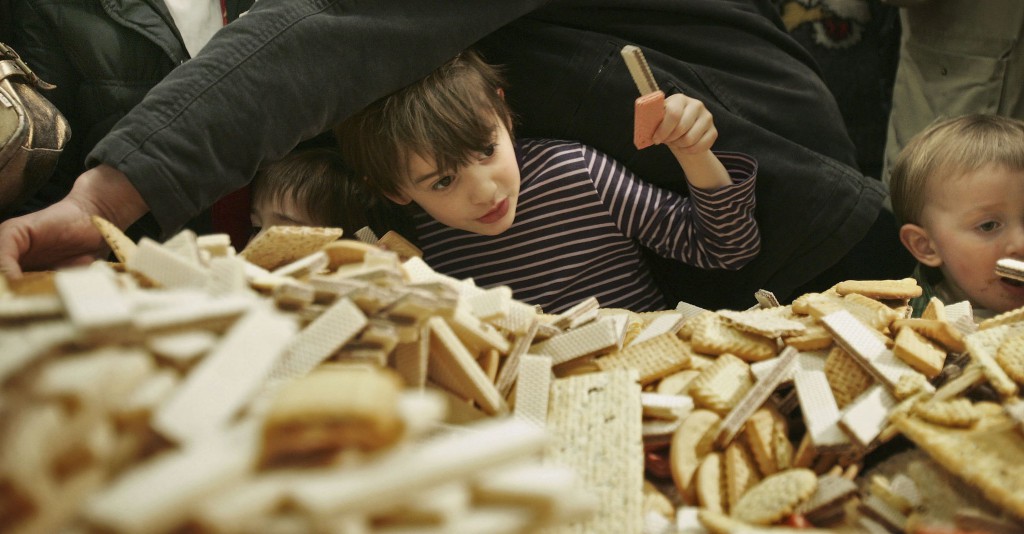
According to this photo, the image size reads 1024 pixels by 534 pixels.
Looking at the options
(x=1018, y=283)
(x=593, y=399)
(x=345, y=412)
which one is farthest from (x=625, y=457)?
(x=1018, y=283)

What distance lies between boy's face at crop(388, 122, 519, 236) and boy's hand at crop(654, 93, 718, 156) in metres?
0.24

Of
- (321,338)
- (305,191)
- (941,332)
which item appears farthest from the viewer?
(305,191)

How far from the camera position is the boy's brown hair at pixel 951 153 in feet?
4.09

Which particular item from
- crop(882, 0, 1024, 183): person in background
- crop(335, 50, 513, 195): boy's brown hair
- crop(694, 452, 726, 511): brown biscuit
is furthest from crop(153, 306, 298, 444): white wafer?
crop(882, 0, 1024, 183): person in background

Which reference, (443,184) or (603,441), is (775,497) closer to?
(603,441)

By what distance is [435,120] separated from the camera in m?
1.17

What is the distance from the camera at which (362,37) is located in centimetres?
108

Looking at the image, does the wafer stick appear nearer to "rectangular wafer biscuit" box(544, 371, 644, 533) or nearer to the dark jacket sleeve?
the dark jacket sleeve

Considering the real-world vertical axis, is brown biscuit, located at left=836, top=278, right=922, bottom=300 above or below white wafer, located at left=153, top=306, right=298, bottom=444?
below

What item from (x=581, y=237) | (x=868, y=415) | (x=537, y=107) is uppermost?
(x=537, y=107)

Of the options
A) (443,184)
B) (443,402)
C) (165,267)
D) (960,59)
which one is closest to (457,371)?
(443,402)

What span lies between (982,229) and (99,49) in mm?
1464

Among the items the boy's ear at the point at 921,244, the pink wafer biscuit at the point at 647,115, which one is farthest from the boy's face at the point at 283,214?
the boy's ear at the point at 921,244

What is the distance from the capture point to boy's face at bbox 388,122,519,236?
3.99 ft
